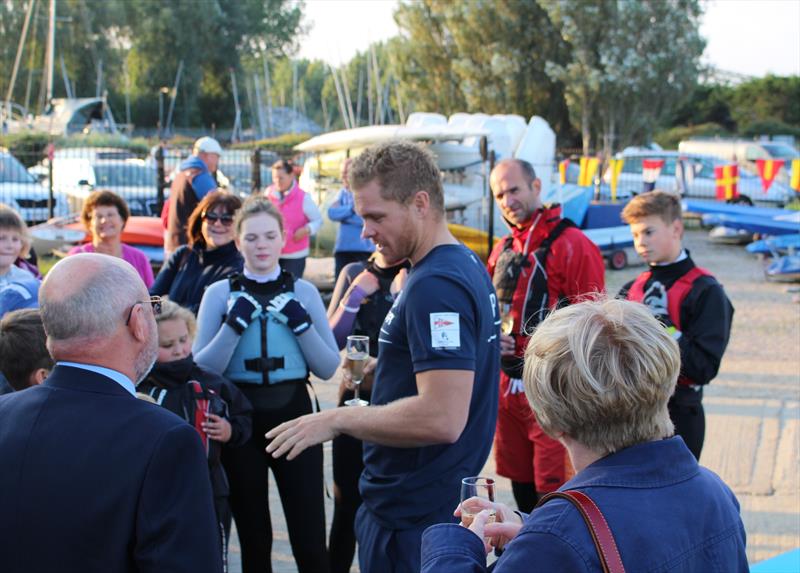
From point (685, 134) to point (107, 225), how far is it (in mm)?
50713

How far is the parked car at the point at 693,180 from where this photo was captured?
23.7 m

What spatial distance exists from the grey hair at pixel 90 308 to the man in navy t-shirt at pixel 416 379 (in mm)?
856

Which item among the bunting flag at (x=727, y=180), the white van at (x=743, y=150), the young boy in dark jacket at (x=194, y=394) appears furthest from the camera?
the white van at (x=743, y=150)

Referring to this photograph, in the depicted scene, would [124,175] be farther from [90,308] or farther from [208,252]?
A: [90,308]

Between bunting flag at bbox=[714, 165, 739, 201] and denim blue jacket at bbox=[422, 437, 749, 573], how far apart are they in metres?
21.4

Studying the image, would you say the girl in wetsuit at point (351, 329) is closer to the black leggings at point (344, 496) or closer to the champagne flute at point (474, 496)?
the black leggings at point (344, 496)

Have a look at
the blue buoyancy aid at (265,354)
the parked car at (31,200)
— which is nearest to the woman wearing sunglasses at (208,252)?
the blue buoyancy aid at (265,354)

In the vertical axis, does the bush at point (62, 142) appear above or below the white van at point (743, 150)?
above

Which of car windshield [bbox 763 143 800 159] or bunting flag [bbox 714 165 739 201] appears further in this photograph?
car windshield [bbox 763 143 800 159]

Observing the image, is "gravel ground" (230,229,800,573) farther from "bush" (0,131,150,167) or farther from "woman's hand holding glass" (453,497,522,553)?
"bush" (0,131,150,167)

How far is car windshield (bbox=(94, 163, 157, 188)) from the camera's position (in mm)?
18234

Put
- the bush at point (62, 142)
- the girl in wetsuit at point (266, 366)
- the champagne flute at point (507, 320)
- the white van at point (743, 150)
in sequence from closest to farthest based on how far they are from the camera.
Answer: the girl in wetsuit at point (266, 366) < the champagne flute at point (507, 320) < the white van at point (743, 150) < the bush at point (62, 142)

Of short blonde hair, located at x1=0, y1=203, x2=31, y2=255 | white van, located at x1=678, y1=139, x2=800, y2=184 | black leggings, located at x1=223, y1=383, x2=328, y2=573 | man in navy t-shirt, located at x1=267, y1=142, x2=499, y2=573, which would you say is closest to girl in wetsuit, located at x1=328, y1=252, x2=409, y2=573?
black leggings, located at x1=223, y1=383, x2=328, y2=573

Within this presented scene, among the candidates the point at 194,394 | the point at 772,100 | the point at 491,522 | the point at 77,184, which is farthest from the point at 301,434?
the point at 772,100
